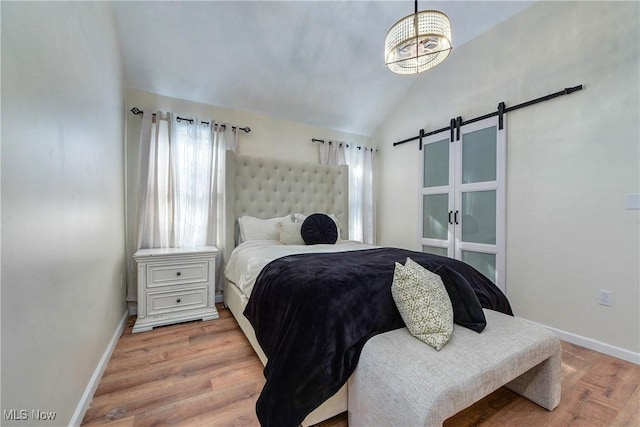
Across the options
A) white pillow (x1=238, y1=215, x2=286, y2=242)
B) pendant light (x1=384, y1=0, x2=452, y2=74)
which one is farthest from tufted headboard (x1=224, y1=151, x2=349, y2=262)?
pendant light (x1=384, y1=0, x2=452, y2=74)

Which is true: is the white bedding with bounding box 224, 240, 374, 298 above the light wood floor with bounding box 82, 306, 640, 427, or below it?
above

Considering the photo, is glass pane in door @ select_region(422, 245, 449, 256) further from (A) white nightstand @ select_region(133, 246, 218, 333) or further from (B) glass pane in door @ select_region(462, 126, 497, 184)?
(A) white nightstand @ select_region(133, 246, 218, 333)

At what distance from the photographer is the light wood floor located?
4.44 ft

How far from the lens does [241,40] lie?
260cm

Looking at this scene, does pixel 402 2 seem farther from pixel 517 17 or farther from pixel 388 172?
pixel 388 172

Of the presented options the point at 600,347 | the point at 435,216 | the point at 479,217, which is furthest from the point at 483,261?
the point at 600,347

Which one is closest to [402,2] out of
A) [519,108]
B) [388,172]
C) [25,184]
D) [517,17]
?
[517,17]

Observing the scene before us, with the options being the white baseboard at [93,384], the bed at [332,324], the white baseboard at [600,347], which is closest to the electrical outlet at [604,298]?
the white baseboard at [600,347]

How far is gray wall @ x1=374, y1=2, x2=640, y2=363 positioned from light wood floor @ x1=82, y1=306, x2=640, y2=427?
0.42 m

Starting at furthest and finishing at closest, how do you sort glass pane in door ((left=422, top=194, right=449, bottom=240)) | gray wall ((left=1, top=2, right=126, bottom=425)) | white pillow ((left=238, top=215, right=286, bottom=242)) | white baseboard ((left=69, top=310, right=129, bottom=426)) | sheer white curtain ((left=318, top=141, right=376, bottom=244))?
sheer white curtain ((left=318, top=141, right=376, bottom=244)) → glass pane in door ((left=422, top=194, right=449, bottom=240)) → white pillow ((left=238, top=215, right=286, bottom=242)) → white baseboard ((left=69, top=310, right=129, bottom=426)) → gray wall ((left=1, top=2, right=126, bottom=425))

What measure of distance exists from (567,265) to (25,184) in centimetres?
354

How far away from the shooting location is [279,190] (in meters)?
3.35

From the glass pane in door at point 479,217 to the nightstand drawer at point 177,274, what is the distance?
2955mm

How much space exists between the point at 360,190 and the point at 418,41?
2.47 m
